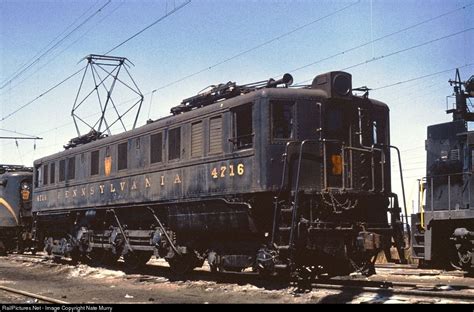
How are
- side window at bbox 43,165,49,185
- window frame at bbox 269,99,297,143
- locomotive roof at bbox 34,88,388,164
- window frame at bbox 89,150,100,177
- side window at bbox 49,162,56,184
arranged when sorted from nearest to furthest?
window frame at bbox 269,99,297,143, locomotive roof at bbox 34,88,388,164, window frame at bbox 89,150,100,177, side window at bbox 49,162,56,184, side window at bbox 43,165,49,185

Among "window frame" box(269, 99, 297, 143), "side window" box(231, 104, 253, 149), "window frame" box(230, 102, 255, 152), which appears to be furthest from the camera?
"side window" box(231, 104, 253, 149)

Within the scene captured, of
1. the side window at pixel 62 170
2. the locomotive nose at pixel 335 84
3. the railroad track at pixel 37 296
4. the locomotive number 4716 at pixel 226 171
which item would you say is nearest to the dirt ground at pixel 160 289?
the railroad track at pixel 37 296

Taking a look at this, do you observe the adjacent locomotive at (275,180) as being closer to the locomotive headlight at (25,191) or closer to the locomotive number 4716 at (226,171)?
the locomotive number 4716 at (226,171)

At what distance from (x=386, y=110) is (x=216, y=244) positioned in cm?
484

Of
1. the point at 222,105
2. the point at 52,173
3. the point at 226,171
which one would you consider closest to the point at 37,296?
the point at 226,171

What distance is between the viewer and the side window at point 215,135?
12672 mm

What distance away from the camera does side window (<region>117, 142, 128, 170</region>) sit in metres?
16.4

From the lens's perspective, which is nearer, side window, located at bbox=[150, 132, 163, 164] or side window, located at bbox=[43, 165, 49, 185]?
side window, located at bbox=[150, 132, 163, 164]

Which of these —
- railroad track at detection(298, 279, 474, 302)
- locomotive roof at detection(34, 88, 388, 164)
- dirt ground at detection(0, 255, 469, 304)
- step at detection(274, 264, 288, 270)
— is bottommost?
dirt ground at detection(0, 255, 469, 304)

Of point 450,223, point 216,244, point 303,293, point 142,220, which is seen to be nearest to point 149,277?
point 142,220

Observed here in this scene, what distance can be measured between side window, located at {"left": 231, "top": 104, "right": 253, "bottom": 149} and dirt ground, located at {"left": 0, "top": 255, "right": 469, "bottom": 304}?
2976 millimetres

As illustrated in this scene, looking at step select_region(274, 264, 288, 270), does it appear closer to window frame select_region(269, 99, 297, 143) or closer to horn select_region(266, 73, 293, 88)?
window frame select_region(269, 99, 297, 143)

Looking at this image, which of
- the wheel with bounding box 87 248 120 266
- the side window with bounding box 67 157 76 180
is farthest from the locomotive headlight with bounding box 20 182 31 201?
the wheel with bounding box 87 248 120 266

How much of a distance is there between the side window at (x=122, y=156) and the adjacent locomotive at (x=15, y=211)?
11.9 metres
